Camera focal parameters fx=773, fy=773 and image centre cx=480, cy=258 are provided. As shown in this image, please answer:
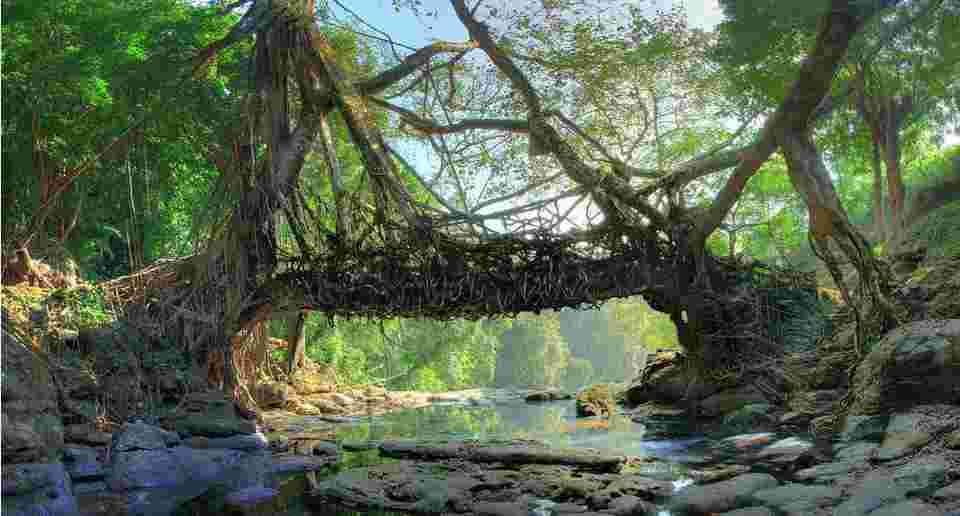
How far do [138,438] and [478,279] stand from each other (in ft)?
13.4

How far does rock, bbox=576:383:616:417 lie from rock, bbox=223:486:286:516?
7.45 meters

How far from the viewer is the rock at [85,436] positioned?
744cm

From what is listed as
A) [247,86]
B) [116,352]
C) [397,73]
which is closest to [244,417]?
[116,352]

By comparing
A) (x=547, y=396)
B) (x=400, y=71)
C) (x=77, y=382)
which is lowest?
(x=547, y=396)

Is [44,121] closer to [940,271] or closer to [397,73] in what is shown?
[397,73]

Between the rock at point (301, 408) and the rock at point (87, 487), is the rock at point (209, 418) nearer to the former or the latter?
the rock at point (87, 487)

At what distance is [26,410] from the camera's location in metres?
6.10

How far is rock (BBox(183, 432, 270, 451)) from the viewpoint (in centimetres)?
855

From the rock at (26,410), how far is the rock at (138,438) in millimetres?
808

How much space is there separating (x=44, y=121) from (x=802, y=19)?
1035 centimetres

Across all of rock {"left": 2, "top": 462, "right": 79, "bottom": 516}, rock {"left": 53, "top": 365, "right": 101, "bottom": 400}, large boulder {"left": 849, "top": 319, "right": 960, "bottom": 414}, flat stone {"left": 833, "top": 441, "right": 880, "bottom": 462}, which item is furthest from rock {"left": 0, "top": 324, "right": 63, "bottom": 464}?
large boulder {"left": 849, "top": 319, "right": 960, "bottom": 414}

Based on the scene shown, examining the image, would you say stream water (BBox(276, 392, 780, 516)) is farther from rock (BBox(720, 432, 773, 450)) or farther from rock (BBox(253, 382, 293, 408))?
rock (BBox(253, 382, 293, 408))

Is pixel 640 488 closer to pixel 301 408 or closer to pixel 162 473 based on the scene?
pixel 162 473

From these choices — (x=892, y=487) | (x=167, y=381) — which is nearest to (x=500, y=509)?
(x=892, y=487)
